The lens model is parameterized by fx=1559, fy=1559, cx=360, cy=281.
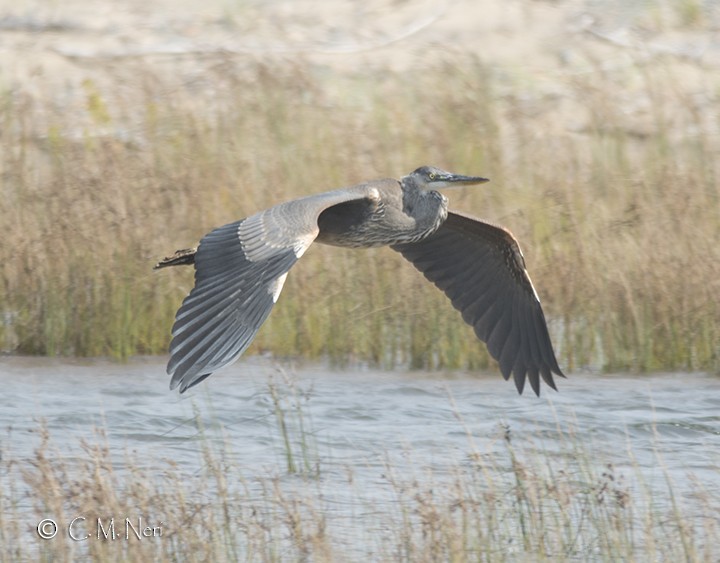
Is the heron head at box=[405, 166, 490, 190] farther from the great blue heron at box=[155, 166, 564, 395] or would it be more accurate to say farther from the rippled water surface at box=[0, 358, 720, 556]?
the rippled water surface at box=[0, 358, 720, 556]

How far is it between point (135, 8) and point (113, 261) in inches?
209

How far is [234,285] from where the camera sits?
570 centimetres

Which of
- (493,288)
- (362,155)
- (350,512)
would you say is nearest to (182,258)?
(350,512)

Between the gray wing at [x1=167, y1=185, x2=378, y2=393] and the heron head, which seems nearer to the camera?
the gray wing at [x1=167, y1=185, x2=378, y2=393]

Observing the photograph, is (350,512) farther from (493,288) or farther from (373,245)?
(493,288)

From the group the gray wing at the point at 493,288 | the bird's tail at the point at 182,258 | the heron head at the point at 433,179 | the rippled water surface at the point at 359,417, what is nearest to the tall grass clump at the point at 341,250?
the rippled water surface at the point at 359,417

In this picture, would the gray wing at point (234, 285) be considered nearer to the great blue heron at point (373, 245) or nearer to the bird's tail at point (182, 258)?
the great blue heron at point (373, 245)

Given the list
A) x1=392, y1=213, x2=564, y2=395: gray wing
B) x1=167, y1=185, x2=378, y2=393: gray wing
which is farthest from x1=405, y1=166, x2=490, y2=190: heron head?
x1=167, y1=185, x2=378, y2=393: gray wing

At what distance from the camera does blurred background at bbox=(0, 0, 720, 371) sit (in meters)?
8.28

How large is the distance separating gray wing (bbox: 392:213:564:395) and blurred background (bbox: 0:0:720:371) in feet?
2.10

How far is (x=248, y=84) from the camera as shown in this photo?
10.8 meters

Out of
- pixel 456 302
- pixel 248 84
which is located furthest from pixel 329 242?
pixel 248 84

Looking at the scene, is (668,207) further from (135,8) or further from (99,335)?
(135,8)

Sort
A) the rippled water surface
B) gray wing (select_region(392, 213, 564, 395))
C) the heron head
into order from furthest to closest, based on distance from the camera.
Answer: gray wing (select_region(392, 213, 564, 395)), the heron head, the rippled water surface
